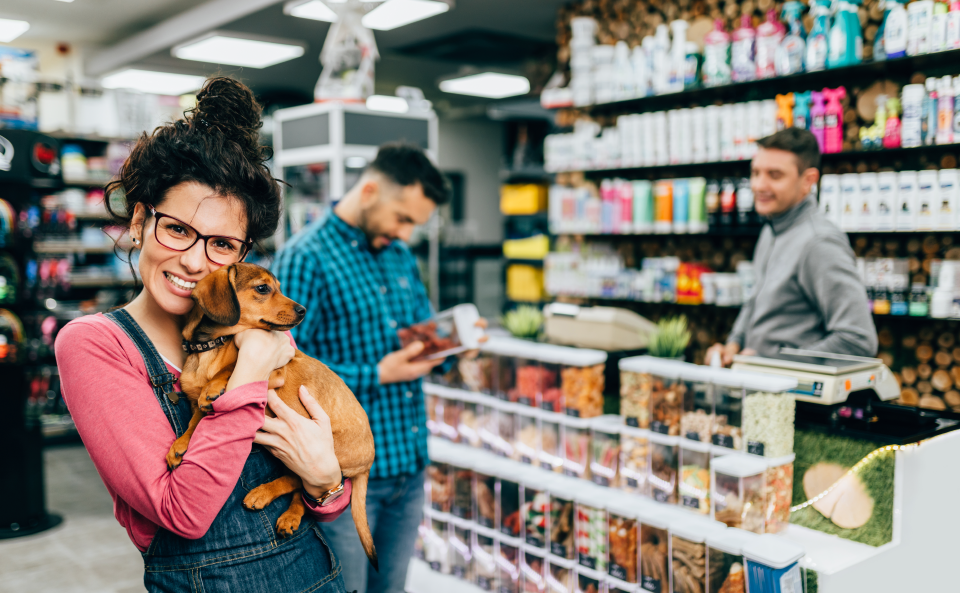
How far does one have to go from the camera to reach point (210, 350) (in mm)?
1238

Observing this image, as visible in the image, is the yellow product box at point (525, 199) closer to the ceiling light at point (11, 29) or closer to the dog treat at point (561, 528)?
the dog treat at point (561, 528)

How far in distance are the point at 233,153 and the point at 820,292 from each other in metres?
2.45

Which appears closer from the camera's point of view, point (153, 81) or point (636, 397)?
point (636, 397)

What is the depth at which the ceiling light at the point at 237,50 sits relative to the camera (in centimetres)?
694

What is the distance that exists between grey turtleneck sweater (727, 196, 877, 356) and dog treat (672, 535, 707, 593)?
3.78 feet

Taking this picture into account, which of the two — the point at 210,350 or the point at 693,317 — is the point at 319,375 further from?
the point at 693,317

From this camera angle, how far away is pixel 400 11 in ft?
18.4

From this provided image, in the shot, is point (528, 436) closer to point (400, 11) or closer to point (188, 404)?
point (188, 404)

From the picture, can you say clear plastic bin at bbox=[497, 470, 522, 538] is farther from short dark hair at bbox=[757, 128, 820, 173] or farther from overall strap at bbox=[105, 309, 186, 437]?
short dark hair at bbox=[757, 128, 820, 173]

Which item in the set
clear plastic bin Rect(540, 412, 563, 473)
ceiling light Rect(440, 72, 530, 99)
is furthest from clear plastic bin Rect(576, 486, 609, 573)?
ceiling light Rect(440, 72, 530, 99)

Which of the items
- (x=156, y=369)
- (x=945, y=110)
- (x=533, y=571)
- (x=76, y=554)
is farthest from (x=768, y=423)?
(x=76, y=554)

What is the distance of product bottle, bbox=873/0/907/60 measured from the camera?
356 cm

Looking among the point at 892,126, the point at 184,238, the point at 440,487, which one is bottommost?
the point at 440,487

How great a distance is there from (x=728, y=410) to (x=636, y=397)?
330mm
